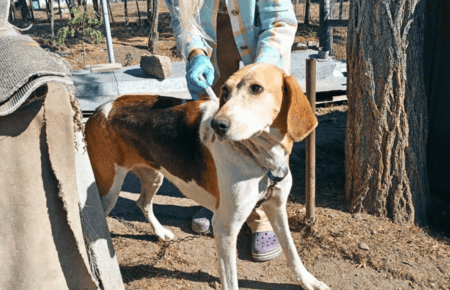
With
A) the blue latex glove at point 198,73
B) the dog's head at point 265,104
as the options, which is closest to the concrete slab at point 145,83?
the blue latex glove at point 198,73

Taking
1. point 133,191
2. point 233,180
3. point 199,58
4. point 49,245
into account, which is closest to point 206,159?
point 233,180

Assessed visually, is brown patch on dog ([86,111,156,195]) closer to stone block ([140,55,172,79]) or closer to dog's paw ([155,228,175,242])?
dog's paw ([155,228,175,242])

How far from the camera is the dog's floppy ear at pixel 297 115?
2.16 meters

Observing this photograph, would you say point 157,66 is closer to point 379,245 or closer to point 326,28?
point 326,28

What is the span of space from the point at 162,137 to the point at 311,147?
1.31 m

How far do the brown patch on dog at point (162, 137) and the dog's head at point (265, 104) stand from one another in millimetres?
454

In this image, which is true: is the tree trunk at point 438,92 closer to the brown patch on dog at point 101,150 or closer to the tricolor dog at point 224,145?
the tricolor dog at point 224,145

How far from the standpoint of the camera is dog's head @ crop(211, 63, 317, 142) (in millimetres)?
2066

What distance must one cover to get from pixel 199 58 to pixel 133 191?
2188mm

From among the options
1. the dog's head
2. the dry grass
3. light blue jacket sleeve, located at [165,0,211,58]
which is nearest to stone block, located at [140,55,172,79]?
light blue jacket sleeve, located at [165,0,211,58]

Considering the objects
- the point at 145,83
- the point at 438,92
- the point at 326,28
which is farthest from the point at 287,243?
the point at 326,28

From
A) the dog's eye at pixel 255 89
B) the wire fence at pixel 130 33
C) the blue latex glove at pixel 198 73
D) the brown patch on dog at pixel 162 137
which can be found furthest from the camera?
the wire fence at pixel 130 33

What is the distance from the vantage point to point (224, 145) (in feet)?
7.80

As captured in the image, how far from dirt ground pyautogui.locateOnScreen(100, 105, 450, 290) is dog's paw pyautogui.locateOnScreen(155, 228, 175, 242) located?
58mm
